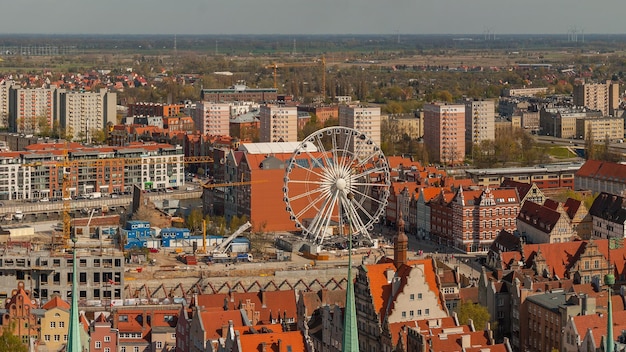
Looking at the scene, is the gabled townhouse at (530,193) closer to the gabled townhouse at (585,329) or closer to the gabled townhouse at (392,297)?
the gabled townhouse at (392,297)

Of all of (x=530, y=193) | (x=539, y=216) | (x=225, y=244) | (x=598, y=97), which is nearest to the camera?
(x=539, y=216)

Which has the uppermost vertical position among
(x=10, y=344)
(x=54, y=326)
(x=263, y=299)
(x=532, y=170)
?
(x=532, y=170)

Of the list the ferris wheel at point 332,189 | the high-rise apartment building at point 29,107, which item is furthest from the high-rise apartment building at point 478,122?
the high-rise apartment building at point 29,107

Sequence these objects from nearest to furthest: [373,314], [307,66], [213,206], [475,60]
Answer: [373,314] < [213,206] < [307,66] < [475,60]

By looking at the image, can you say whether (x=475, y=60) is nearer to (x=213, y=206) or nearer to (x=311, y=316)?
(x=213, y=206)

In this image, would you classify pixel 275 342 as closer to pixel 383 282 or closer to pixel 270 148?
pixel 383 282

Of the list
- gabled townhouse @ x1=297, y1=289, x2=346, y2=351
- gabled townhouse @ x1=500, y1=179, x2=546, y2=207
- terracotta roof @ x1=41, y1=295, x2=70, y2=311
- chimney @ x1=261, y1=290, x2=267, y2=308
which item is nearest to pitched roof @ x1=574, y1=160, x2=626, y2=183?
gabled townhouse @ x1=500, y1=179, x2=546, y2=207

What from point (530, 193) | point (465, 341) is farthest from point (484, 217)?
point (465, 341)

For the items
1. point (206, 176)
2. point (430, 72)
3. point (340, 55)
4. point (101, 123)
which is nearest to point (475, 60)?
point (340, 55)
